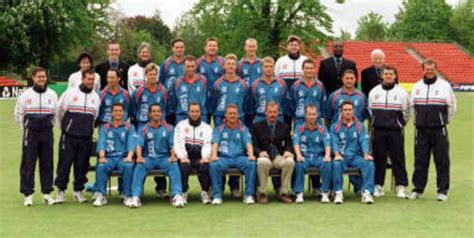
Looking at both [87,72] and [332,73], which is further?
[332,73]

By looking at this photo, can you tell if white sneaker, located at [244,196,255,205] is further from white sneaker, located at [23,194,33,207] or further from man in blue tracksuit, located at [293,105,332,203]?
white sneaker, located at [23,194,33,207]

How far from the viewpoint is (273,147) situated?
10797 millimetres

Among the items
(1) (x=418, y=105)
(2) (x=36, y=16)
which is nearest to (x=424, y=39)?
(2) (x=36, y=16)

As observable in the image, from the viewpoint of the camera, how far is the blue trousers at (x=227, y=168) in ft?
33.9

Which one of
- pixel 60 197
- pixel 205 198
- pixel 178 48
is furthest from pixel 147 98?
pixel 60 197

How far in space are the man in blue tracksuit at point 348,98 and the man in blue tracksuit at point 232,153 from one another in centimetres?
129

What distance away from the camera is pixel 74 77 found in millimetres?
11359

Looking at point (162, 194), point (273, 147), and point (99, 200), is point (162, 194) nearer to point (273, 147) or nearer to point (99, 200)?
point (99, 200)

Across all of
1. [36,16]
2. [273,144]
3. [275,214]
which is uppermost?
[36,16]

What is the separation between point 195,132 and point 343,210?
2.23 metres

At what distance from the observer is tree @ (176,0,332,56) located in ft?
151

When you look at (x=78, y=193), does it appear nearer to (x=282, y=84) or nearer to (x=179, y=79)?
(x=179, y=79)

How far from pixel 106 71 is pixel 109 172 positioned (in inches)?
73.2

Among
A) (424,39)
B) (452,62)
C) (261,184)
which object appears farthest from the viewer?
(424,39)
